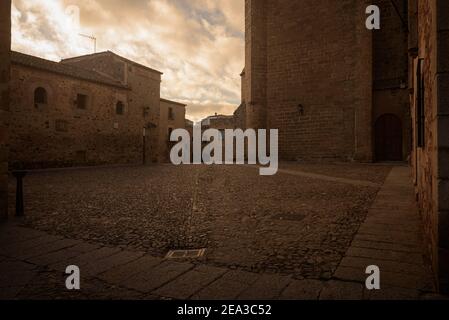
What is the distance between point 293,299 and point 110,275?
5.27ft

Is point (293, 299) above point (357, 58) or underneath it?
underneath

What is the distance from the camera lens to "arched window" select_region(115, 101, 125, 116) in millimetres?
21266

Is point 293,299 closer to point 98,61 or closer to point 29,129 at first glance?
point 29,129

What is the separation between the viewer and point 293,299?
6.90ft

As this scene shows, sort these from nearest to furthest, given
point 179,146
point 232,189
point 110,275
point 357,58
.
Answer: point 110,275, point 232,189, point 357,58, point 179,146

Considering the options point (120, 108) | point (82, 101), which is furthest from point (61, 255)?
point (120, 108)

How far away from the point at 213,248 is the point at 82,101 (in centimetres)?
1841

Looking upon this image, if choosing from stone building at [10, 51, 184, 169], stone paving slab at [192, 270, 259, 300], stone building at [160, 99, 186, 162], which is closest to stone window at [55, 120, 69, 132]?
stone building at [10, 51, 184, 169]

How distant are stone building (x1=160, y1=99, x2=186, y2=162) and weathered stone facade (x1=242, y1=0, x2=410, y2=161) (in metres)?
14.0

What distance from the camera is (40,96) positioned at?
16406mm

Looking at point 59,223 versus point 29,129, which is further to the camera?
point 29,129

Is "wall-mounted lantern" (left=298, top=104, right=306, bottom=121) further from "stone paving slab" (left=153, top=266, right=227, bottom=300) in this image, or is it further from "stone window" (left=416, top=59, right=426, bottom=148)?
"stone paving slab" (left=153, top=266, right=227, bottom=300)

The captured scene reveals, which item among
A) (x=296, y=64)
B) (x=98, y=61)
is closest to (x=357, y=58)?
(x=296, y=64)

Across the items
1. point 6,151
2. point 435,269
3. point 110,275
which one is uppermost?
point 6,151
